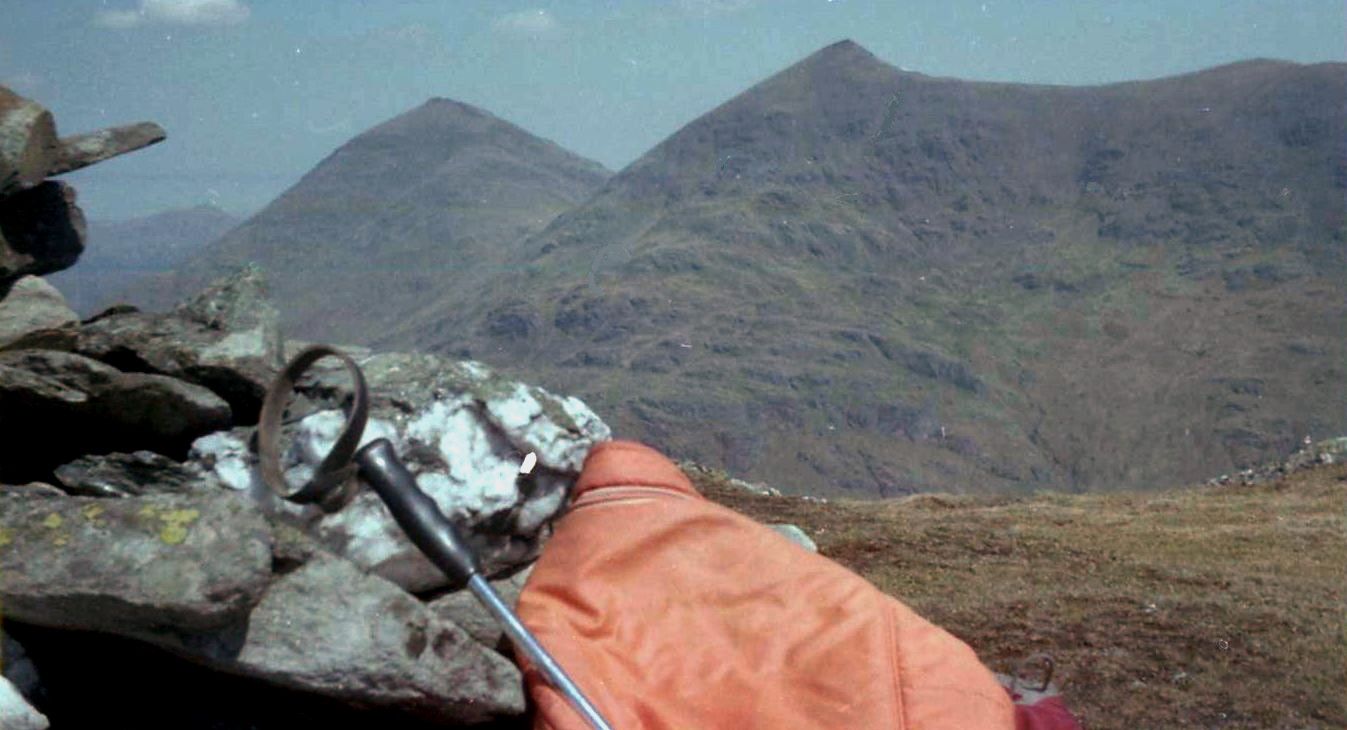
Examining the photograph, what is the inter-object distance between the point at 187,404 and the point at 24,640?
0.90m

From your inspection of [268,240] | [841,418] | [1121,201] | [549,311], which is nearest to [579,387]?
[549,311]

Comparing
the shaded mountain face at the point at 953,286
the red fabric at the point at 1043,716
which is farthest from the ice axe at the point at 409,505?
the shaded mountain face at the point at 953,286

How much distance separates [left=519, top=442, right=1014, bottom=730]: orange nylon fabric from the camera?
3.58 metres

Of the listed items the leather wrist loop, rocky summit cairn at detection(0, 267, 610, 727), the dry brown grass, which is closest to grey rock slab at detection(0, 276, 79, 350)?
rocky summit cairn at detection(0, 267, 610, 727)

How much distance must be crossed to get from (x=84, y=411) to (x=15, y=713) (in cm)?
125

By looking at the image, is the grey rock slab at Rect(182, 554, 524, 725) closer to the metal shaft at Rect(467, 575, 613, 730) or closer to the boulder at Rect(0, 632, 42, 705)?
the metal shaft at Rect(467, 575, 613, 730)

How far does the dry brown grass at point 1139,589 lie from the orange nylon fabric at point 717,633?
2162 mm

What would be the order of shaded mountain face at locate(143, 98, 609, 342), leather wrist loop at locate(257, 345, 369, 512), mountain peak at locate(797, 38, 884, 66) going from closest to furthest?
leather wrist loop at locate(257, 345, 369, 512)
shaded mountain face at locate(143, 98, 609, 342)
mountain peak at locate(797, 38, 884, 66)

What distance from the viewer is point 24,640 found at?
3.66 m

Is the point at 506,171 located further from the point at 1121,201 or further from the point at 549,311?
the point at 1121,201

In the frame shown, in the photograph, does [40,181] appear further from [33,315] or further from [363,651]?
[363,651]

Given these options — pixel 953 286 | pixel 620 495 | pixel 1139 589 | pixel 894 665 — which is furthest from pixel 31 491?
pixel 953 286

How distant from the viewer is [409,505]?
3.62m

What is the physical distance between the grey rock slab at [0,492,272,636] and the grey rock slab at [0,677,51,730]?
271 millimetres
